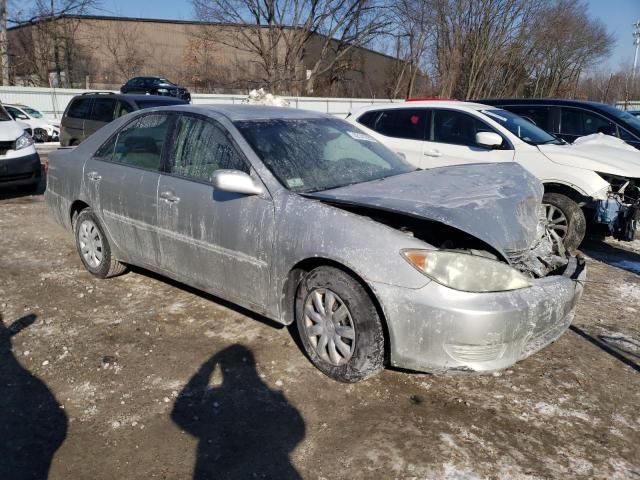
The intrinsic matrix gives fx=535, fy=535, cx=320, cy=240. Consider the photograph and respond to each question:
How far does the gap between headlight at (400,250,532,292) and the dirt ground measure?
75 centimetres

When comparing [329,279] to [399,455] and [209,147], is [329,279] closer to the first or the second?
[399,455]

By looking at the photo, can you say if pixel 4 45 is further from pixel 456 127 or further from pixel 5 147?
pixel 456 127

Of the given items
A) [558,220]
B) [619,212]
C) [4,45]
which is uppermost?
[4,45]

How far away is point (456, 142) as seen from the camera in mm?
6984

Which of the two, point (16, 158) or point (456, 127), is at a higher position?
point (456, 127)

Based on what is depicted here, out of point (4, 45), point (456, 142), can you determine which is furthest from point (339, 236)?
point (4, 45)

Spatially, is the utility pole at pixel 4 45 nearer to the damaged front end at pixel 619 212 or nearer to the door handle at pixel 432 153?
the door handle at pixel 432 153

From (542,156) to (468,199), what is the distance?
347cm

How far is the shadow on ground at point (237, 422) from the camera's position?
2572mm

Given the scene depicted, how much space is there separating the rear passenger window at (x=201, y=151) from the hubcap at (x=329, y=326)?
1.03 meters

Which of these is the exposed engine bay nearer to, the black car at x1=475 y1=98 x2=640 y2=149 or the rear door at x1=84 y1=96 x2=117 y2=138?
the black car at x1=475 y1=98 x2=640 y2=149

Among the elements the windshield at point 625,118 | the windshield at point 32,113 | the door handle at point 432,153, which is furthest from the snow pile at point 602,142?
the windshield at point 32,113

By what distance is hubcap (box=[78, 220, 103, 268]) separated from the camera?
4.91m

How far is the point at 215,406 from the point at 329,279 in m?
0.97
